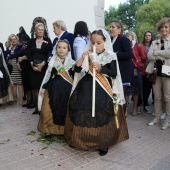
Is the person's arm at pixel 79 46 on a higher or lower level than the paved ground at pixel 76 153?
higher

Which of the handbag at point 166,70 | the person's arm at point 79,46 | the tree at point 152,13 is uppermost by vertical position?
the tree at point 152,13

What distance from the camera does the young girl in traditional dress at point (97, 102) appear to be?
321 cm

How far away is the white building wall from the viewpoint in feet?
27.6

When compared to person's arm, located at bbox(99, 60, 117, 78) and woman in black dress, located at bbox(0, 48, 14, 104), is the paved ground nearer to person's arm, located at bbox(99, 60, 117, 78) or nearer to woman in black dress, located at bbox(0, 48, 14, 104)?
person's arm, located at bbox(99, 60, 117, 78)

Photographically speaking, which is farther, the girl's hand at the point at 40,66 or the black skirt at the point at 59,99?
the girl's hand at the point at 40,66

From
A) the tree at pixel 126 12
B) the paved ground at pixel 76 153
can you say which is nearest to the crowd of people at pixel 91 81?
the paved ground at pixel 76 153

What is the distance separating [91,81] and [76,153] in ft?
3.17

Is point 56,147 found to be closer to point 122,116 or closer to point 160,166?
point 122,116

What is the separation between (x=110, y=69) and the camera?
3336 mm

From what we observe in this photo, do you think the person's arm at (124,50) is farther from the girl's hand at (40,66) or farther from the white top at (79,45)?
the girl's hand at (40,66)

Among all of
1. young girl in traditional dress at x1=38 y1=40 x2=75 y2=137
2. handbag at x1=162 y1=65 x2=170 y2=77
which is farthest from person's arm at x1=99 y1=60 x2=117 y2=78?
handbag at x1=162 y1=65 x2=170 y2=77

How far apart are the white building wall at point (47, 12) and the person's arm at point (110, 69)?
19.6 feet

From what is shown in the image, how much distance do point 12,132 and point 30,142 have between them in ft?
1.97

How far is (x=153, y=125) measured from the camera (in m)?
4.84
